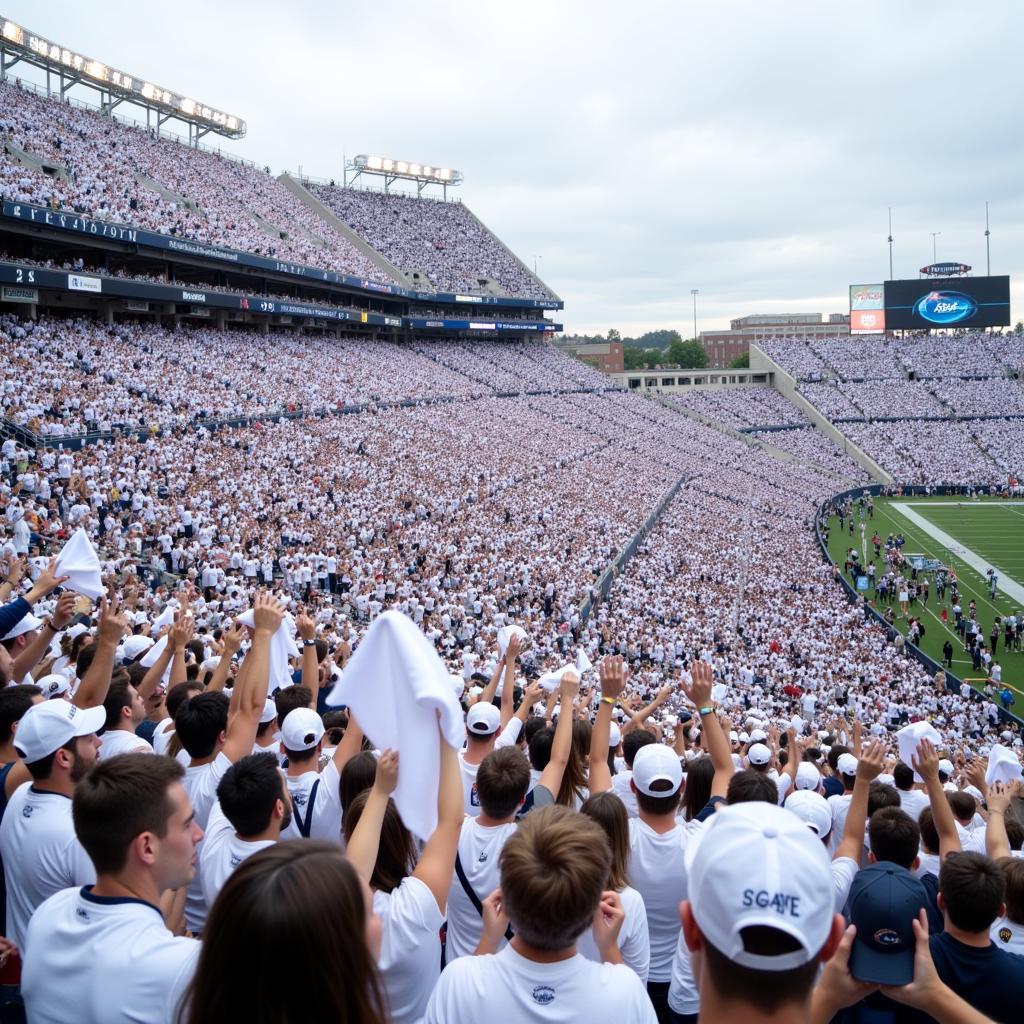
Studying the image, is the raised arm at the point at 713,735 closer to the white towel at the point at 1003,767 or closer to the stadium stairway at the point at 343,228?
the white towel at the point at 1003,767

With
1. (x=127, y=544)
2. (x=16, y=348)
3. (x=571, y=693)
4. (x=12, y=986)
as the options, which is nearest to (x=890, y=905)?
(x=571, y=693)

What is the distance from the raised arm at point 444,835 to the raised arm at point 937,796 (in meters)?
2.15

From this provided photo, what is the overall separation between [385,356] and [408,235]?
Answer: 19.7 metres

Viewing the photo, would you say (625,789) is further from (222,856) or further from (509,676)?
(222,856)

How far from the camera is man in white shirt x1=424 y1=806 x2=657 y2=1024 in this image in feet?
6.95

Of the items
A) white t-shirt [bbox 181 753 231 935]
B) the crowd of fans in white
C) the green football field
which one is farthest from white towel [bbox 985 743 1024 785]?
the crowd of fans in white

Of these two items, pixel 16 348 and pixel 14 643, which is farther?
pixel 16 348

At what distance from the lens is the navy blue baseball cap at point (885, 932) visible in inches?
87.3

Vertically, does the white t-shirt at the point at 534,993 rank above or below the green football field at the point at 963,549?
above

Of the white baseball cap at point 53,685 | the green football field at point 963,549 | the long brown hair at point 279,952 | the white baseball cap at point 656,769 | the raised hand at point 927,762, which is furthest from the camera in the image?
the green football field at point 963,549

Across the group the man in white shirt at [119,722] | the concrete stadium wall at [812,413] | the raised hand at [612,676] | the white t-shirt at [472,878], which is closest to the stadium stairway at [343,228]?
the concrete stadium wall at [812,413]

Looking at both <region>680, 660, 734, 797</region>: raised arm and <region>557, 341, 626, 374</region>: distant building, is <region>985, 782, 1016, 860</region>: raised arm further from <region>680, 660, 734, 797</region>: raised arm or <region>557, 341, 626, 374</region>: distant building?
<region>557, 341, 626, 374</region>: distant building

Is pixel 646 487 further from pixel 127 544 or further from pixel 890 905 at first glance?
pixel 890 905

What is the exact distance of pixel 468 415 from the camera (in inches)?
1609
